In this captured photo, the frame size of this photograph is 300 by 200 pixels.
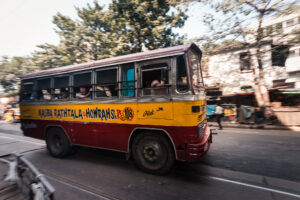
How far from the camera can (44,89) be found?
5.70m

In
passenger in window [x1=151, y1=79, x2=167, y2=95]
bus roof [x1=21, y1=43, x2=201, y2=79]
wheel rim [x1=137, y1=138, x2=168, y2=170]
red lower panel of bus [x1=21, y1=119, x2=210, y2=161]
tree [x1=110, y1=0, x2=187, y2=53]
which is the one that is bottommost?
wheel rim [x1=137, y1=138, x2=168, y2=170]

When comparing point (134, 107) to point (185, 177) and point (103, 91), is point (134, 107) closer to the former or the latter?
point (103, 91)

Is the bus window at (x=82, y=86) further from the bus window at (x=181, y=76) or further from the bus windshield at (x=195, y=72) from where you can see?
the bus windshield at (x=195, y=72)

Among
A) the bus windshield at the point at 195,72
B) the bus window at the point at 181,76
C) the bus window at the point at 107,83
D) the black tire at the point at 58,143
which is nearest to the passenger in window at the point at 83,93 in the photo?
the bus window at the point at 107,83

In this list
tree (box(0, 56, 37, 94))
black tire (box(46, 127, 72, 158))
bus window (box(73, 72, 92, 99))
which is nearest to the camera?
bus window (box(73, 72, 92, 99))

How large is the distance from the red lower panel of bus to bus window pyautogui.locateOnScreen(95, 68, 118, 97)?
868 mm

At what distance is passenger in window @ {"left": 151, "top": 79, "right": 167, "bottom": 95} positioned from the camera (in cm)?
385

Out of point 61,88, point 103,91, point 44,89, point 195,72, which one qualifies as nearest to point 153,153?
point 103,91

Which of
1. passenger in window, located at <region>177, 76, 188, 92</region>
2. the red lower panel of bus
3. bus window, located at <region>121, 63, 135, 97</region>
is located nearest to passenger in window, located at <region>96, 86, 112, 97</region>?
bus window, located at <region>121, 63, 135, 97</region>

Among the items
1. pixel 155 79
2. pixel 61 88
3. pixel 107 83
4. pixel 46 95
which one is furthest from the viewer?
pixel 46 95

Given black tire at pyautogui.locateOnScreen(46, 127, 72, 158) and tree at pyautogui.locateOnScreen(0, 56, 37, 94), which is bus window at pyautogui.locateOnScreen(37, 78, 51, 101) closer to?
black tire at pyautogui.locateOnScreen(46, 127, 72, 158)

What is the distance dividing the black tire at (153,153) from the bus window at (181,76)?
126cm

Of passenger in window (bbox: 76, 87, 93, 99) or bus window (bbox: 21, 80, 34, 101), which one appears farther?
bus window (bbox: 21, 80, 34, 101)

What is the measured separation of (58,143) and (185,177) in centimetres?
435
